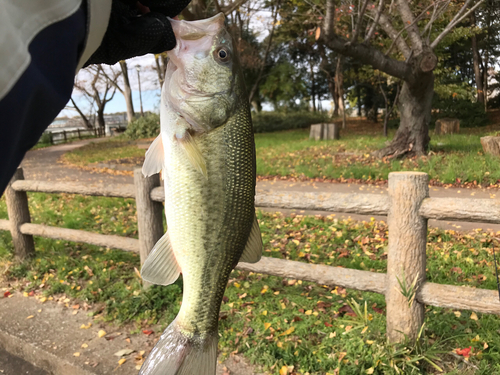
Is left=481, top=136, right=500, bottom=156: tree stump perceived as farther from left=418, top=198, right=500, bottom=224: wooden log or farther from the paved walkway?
left=418, top=198, right=500, bottom=224: wooden log

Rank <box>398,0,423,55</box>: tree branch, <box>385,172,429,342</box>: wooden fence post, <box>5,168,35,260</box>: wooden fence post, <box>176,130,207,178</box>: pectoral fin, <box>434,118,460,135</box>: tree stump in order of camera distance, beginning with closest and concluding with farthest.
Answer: <box>176,130,207,178</box>: pectoral fin < <box>385,172,429,342</box>: wooden fence post < <box>5,168,35,260</box>: wooden fence post < <box>398,0,423,55</box>: tree branch < <box>434,118,460,135</box>: tree stump

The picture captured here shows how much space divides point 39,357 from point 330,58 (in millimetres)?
25590

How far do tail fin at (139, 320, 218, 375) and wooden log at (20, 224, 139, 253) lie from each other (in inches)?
106

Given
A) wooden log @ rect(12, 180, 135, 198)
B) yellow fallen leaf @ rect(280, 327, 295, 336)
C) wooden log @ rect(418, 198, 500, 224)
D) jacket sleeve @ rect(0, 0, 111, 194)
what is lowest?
yellow fallen leaf @ rect(280, 327, 295, 336)

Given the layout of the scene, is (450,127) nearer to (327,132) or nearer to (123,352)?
(327,132)

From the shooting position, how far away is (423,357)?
8.61ft

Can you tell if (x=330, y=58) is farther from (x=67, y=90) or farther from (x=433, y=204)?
(x=67, y=90)

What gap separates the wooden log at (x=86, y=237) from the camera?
13.0 ft

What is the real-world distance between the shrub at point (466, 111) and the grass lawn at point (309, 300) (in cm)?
1588

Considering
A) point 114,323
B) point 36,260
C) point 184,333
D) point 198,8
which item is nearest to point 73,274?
point 36,260

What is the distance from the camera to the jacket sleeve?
637mm

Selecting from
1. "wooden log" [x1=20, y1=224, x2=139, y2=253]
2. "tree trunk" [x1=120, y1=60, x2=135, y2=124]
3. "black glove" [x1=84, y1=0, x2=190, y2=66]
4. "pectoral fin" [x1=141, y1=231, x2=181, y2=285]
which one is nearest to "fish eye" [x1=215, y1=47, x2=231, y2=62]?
"black glove" [x1=84, y1=0, x2=190, y2=66]

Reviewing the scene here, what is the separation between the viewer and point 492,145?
8812mm

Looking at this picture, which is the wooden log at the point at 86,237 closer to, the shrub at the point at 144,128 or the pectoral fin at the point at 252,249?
the pectoral fin at the point at 252,249
